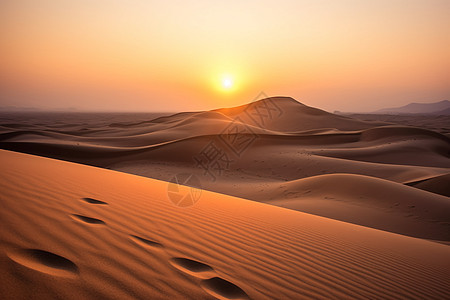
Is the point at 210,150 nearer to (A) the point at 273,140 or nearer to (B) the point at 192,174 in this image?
(B) the point at 192,174

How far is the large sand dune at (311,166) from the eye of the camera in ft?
21.0

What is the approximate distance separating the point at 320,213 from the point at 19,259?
5815mm

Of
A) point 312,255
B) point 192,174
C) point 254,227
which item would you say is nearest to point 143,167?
point 192,174

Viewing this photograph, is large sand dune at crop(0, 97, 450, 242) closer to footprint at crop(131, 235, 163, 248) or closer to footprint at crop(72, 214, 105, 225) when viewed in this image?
footprint at crop(131, 235, 163, 248)

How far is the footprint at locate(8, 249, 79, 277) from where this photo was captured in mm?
1490

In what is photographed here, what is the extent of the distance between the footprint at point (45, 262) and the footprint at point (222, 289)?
0.78 metres

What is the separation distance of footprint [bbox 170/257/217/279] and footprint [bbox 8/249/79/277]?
0.65m

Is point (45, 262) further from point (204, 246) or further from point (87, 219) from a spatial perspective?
point (204, 246)

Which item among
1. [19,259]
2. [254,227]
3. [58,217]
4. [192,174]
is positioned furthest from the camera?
[192,174]

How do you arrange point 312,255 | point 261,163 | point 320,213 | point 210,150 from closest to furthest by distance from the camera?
1. point 312,255
2. point 320,213
3. point 261,163
4. point 210,150

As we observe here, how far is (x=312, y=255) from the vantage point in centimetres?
270

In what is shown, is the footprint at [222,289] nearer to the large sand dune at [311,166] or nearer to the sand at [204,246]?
the sand at [204,246]

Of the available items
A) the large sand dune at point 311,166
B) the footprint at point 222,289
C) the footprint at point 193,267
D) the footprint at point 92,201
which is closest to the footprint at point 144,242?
the footprint at point 193,267

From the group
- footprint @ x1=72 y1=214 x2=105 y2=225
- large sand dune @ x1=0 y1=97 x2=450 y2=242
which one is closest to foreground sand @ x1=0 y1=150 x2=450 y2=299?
footprint @ x1=72 y1=214 x2=105 y2=225
